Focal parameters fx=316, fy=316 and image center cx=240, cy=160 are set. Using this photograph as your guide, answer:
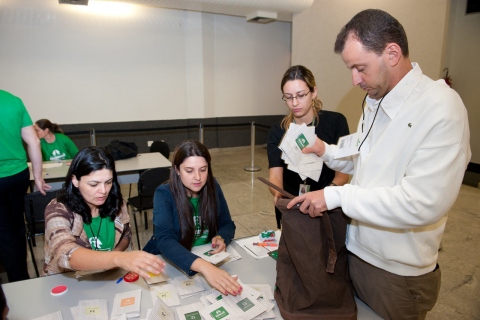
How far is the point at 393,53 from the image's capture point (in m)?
0.98

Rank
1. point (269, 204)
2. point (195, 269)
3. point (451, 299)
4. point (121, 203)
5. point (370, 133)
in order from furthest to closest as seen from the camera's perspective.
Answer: point (269, 204) → point (451, 299) → point (121, 203) → point (195, 269) → point (370, 133)

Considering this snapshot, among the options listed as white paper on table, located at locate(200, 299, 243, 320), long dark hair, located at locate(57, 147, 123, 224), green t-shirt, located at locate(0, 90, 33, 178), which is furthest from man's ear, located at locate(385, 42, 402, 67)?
green t-shirt, located at locate(0, 90, 33, 178)

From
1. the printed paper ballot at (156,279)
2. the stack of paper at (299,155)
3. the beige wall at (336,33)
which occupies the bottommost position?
the printed paper ballot at (156,279)

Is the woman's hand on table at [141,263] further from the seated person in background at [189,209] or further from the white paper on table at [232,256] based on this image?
the white paper on table at [232,256]

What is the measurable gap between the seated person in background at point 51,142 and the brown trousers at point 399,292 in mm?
3784

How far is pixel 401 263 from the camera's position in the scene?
1.07 meters

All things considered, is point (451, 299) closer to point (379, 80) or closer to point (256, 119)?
point (379, 80)

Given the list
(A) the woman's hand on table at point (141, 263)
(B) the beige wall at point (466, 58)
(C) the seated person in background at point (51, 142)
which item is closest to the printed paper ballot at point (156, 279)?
(A) the woman's hand on table at point (141, 263)

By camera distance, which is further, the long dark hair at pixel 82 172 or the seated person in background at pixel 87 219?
the long dark hair at pixel 82 172

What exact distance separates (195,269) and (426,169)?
92cm

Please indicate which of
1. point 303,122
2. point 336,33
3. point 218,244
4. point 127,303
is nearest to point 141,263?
point 127,303

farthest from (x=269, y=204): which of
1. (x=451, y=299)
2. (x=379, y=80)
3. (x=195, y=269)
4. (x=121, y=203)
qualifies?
(x=379, y=80)

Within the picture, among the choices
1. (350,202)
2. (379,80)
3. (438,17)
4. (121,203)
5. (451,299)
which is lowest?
(451,299)

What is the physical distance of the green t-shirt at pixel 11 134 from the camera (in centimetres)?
223
